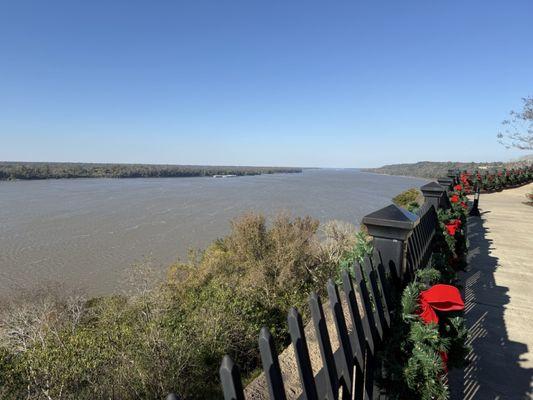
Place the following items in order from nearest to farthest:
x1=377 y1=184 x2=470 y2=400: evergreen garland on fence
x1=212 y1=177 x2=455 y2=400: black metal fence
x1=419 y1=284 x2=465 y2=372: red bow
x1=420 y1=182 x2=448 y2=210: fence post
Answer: x1=212 y1=177 x2=455 y2=400: black metal fence < x1=377 y1=184 x2=470 y2=400: evergreen garland on fence < x1=419 y1=284 x2=465 y2=372: red bow < x1=420 y1=182 x2=448 y2=210: fence post

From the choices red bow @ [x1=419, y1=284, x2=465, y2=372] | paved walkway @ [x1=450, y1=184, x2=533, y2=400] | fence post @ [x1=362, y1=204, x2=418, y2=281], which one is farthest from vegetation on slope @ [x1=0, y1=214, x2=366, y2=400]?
red bow @ [x1=419, y1=284, x2=465, y2=372]

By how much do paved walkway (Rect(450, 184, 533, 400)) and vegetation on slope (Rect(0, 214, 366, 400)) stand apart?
1702 mm

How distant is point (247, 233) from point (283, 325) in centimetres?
769

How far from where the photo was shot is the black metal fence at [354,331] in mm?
1043

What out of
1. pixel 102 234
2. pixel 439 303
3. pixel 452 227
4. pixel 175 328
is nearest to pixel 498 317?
pixel 452 227

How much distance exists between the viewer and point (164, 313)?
12117 millimetres

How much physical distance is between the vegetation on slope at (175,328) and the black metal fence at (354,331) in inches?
56.7

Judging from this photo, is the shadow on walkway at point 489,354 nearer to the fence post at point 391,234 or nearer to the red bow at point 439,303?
the red bow at point 439,303

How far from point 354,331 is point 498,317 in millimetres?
3314

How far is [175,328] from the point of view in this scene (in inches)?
403

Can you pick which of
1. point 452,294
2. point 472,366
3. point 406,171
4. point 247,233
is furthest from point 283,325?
point 406,171

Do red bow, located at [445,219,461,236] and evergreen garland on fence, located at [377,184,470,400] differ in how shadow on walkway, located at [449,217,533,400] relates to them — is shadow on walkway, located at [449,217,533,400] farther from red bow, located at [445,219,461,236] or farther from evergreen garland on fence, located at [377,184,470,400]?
red bow, located at [445,219,461,236]

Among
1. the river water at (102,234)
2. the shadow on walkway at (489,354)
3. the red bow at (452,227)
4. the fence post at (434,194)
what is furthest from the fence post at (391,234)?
the river water at (102,234)

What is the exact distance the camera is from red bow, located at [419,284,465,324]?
6.32 ft
